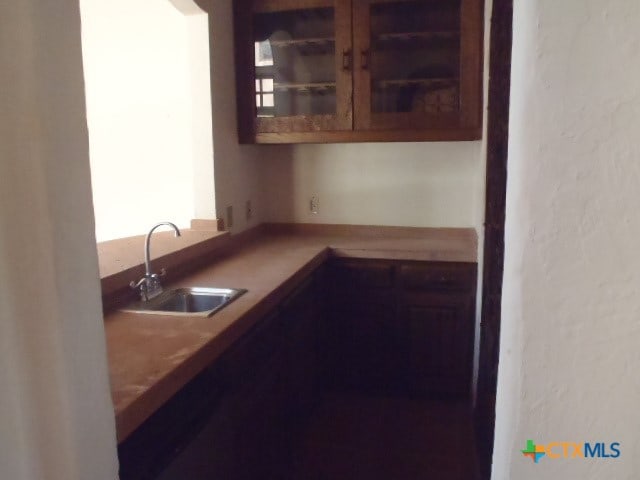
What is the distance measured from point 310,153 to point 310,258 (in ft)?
2.96

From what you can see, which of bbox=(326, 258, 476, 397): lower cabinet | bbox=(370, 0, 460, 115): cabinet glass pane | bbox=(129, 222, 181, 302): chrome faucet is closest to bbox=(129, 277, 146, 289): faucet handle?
bbox=(129, 222, 181, 302): chrome faucet

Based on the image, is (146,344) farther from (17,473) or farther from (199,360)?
(17,473)

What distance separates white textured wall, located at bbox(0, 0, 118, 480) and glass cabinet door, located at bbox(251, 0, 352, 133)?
6.36 feet

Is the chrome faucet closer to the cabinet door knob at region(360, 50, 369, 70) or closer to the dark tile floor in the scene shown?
the dark tile floor

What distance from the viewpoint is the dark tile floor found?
2.09 meters

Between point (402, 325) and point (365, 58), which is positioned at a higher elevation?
point (365, 58)

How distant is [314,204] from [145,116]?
1034mm

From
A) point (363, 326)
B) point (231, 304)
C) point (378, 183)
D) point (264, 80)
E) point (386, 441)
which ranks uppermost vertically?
point (264, 80)

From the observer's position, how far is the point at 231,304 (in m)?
1.63

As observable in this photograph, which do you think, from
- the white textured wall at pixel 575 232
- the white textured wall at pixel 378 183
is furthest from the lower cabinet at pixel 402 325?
the white textured wall at pixel 575 232

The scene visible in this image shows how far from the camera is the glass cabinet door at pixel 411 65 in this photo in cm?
251

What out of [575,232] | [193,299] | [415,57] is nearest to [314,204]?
[415,57]

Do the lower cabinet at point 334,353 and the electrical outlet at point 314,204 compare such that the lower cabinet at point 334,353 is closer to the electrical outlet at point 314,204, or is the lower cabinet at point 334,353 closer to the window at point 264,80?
the electrical outlet at point 314,204

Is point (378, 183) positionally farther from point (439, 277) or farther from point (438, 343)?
point (438, 343)
